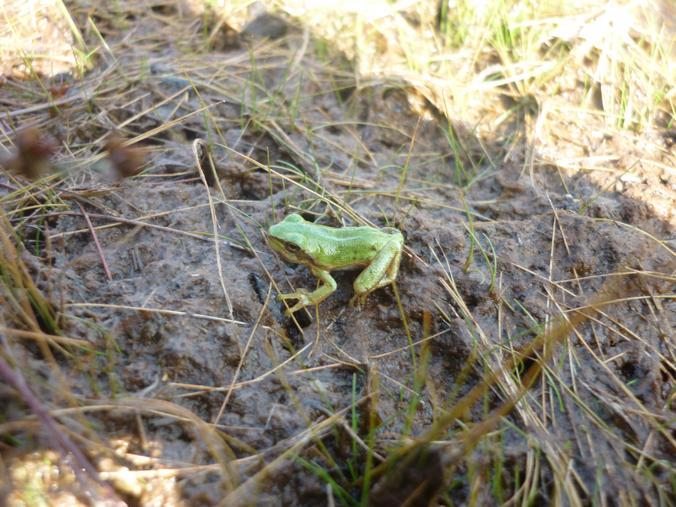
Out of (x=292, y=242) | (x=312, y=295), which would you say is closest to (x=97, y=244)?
(x=292, y=242)

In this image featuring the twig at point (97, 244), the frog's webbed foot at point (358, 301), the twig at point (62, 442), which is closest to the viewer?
the twig at point (62, 442)

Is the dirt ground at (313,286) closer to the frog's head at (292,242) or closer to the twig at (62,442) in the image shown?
the twig at (62,442)

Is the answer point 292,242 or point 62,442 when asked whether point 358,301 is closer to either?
point 292,242

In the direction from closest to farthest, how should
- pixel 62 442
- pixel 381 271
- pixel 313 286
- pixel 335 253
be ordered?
pixel 62 442 → pixel 381 271 → pixel 335 253 → pixel 313 286

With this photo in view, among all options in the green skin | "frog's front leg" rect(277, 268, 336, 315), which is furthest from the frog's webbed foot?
"frog's front leg" rect(277, 268, 336, 315)

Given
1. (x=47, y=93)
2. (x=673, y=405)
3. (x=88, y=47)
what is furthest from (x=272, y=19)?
(x=673, y=405)

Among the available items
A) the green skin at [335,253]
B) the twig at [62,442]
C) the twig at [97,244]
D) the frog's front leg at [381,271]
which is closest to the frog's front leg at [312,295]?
the green skin at [335,253]

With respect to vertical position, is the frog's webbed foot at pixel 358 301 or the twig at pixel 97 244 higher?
the twig at pixel 97 244
